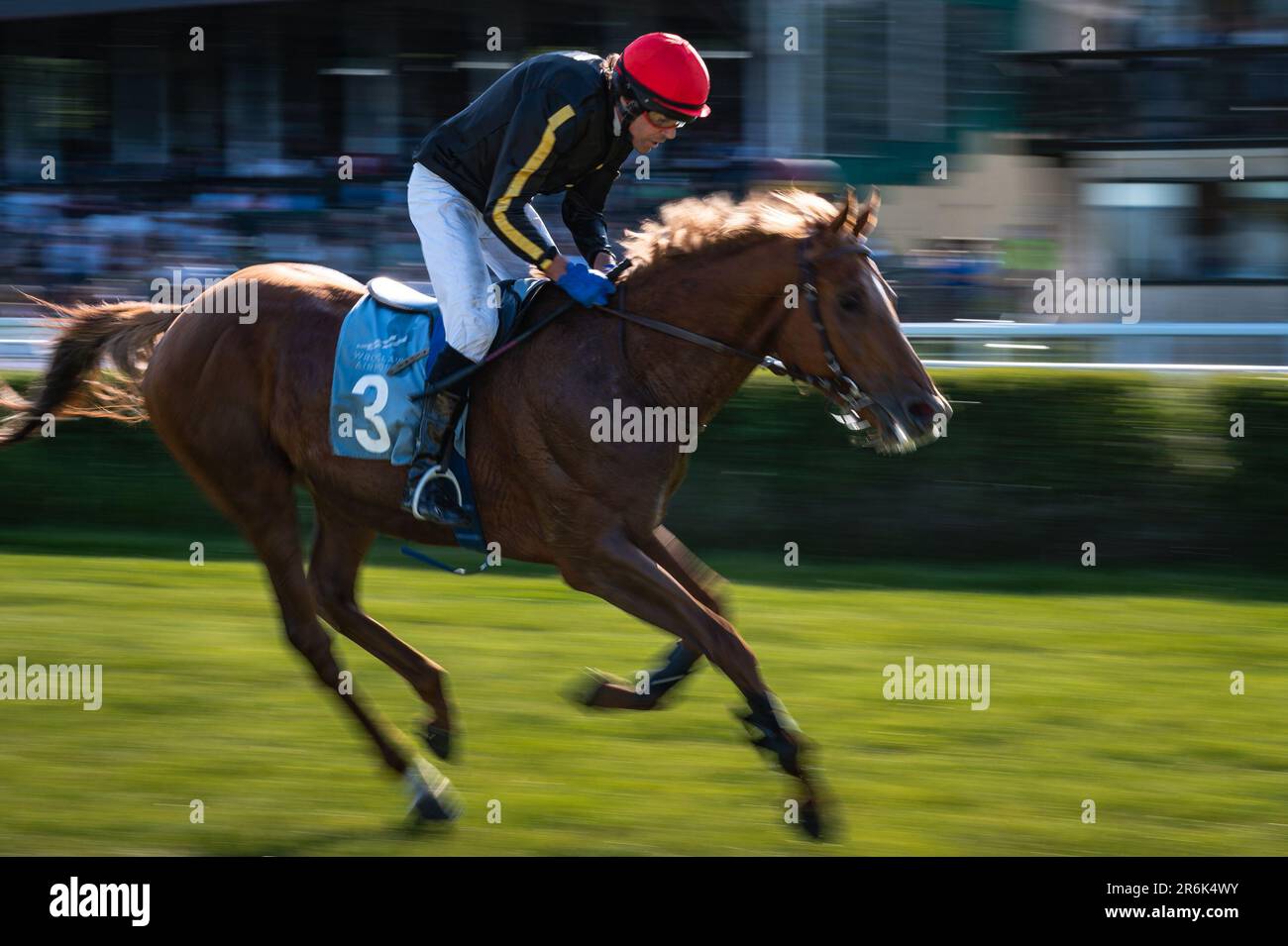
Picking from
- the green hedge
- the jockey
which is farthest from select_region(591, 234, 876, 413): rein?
the green hedge

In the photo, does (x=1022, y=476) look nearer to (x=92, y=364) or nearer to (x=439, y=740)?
(x=439, y=740)

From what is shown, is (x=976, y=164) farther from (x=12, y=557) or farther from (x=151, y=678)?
(x=151, y=678)

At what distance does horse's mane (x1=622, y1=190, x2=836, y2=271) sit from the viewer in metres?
4.33

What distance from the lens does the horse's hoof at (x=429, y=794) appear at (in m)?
4.40

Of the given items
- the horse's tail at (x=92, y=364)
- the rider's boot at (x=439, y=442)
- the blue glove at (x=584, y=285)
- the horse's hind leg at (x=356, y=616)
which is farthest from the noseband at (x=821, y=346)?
the horse's tail at (x=92, y=364)

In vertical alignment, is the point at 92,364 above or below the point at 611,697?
above

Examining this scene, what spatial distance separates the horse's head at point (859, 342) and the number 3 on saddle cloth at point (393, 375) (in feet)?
2.90

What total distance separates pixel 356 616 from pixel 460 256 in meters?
1.20

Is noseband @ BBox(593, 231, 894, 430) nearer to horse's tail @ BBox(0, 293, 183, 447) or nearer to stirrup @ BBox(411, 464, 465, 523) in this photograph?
stirrup @ BBox(411, 464, 465, 523)

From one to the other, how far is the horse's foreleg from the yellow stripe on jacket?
830mm

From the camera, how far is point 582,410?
437cm

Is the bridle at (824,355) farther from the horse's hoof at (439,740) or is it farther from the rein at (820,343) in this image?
the horse's hoof at (439,740)

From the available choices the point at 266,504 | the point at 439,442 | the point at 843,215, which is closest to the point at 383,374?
the point at 439,442

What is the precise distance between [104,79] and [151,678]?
1099cm
